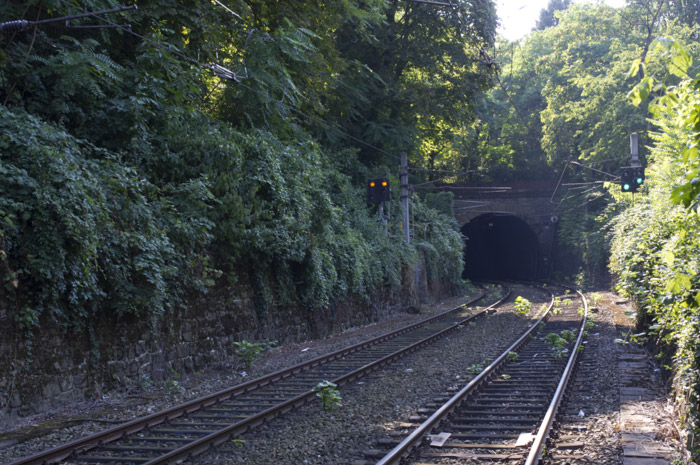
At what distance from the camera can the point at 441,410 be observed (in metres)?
7.56

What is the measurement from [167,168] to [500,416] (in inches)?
311

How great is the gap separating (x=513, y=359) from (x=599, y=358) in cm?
175

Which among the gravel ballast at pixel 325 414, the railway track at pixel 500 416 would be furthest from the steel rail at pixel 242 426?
the railway track at pixel 500 416

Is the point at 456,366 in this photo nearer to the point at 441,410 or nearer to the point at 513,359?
the point at 513,359

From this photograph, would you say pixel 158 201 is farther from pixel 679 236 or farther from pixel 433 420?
pixel 679 236

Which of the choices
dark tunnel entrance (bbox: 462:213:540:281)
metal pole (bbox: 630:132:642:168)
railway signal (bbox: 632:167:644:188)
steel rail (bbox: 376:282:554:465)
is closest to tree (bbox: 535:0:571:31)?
dark tunnel entrance (bbox: 462:213:540:281)

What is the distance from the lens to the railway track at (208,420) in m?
6.05

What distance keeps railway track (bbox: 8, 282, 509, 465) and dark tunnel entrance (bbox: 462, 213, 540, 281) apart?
38.8 m

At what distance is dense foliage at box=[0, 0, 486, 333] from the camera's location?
821 centimetres

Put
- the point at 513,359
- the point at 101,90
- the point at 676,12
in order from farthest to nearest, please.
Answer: the point at 676,12 < the point at 513,359 < the point at 101,90

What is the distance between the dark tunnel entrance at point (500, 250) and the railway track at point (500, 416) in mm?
37563

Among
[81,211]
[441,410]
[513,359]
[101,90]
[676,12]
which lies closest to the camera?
[441,410]

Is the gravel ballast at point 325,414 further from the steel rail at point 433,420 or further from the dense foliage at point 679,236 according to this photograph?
the dense foliage at point 679,236

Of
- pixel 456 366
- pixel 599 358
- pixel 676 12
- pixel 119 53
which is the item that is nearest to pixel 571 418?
pixel 456 366
